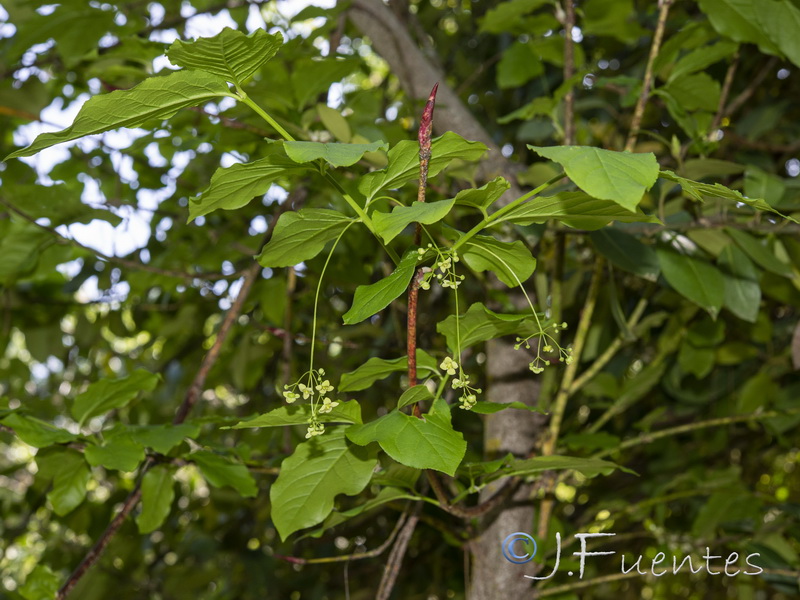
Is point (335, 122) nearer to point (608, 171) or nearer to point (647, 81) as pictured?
point (647, 81)

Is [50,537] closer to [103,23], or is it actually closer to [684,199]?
[103,23]

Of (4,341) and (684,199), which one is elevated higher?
(684,199)

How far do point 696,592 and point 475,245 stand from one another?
1.79 m

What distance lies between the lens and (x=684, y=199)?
1.02m

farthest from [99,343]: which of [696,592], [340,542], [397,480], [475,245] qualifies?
[696,592]

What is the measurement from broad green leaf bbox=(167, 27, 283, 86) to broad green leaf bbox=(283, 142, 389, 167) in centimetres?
8

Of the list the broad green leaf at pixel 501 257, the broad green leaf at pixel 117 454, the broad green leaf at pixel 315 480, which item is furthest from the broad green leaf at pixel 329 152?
the broad green leaf at pixel 117 454

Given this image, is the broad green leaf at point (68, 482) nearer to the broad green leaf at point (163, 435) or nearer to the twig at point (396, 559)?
the broad green leaf at point (163, 435)

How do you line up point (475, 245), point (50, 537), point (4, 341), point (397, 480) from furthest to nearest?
point (50, 537) < point (4, 341) < point (397, 480) < point (475, 245)

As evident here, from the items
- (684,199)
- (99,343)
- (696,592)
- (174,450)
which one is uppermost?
(684,199)

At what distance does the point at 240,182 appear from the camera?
53cm

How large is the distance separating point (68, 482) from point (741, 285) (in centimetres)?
85

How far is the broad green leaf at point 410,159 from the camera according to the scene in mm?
500

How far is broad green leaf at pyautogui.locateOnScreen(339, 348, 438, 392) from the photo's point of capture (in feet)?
1.95
